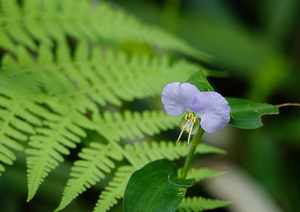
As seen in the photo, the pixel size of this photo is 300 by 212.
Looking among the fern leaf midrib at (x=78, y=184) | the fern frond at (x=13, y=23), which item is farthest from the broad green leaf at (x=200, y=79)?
the fern frond at (x=13, y=23)

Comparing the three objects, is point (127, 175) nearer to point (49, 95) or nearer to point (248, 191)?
point (49, 95)

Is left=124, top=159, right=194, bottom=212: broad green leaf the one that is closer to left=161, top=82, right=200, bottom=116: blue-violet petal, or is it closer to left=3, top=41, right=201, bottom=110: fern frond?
left=161, top=82, right=200, bottom=116: blue-violet petal

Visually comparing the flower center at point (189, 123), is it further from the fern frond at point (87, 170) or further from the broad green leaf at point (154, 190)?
the fern frond at point (87, 170)

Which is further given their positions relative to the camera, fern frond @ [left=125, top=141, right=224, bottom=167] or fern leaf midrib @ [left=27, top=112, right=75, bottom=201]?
fern frond @ [left=125, top=141, right=224, bottom=167]

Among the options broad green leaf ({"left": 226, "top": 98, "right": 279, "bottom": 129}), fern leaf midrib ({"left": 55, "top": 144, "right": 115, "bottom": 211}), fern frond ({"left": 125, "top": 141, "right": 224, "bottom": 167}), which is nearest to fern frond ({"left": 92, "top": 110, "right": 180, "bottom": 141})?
fern frond ({"left": 125, "top": 141, "right": 224, "bottom": 167})

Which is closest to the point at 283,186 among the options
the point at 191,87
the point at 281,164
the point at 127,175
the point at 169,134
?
the point at 281,164

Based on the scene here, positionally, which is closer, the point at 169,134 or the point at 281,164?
the point at 169,134
